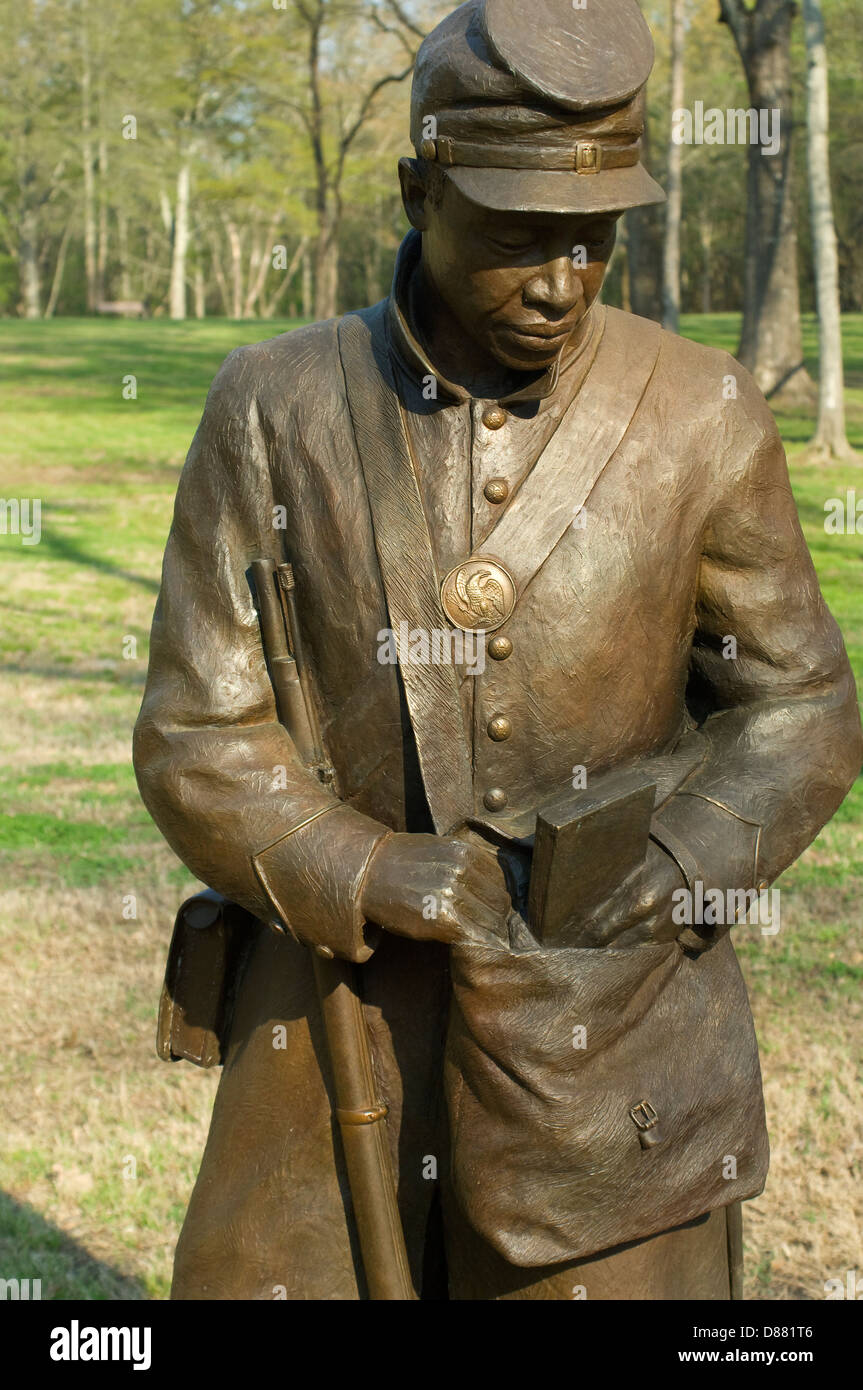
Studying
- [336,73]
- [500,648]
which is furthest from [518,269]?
[336,73]

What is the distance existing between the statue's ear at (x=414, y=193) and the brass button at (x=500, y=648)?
2.17 ft

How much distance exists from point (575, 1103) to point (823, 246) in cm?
1506

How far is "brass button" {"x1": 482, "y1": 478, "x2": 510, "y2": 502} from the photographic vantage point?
2.69 meters

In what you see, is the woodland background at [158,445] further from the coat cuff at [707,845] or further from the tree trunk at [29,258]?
the coat cuff at [707,845]

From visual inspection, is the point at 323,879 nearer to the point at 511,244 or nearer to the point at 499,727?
the point at 499,727

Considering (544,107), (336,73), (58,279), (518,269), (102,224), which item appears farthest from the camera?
(58,279)

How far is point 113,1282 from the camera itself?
4910 millimetres

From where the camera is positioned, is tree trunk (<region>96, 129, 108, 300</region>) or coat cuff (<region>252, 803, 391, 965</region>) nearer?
coat cuff (<region>252, 803, 391, 965</region>)

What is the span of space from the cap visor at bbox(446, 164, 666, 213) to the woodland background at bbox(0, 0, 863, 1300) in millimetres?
2506

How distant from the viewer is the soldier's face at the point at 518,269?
96.4 inches

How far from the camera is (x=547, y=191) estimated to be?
2.37 m

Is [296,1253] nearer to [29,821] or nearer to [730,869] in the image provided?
[730,869]

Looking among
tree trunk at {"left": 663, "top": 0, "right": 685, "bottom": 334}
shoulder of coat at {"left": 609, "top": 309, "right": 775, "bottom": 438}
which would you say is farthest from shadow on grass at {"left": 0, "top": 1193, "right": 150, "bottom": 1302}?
tree trunk at {"left": 663, "top": 0, "right": 685, "bottom": 334}

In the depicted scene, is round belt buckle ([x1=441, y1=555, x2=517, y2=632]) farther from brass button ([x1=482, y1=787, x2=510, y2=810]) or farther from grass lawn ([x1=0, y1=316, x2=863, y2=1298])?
grass lawn ([x1=0, y1=316, x2=863, y2=1298])
